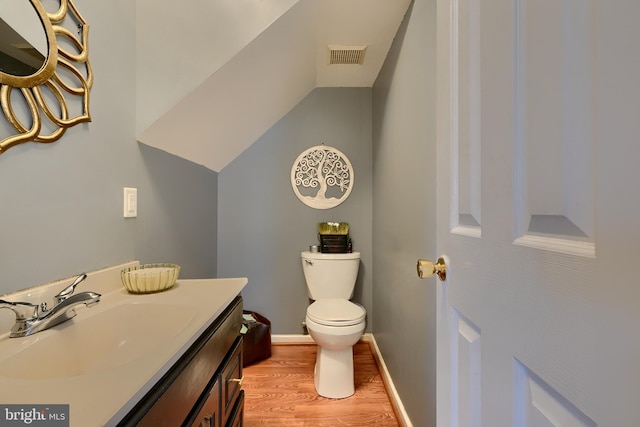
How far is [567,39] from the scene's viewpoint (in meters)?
0.34

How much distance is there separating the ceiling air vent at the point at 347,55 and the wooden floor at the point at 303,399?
2.22 metres

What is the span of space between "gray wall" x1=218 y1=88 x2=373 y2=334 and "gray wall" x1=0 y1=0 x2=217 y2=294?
2.41ft

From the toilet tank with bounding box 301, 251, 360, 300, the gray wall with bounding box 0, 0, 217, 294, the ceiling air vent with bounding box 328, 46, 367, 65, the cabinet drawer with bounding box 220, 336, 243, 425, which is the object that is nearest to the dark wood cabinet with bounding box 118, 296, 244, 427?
the cabinet drawer with bounding box 220, 336, 243, 425

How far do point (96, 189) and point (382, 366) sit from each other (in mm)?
1897

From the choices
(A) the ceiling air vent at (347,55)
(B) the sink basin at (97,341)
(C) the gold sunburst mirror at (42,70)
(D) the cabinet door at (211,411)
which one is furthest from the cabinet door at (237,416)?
(A) the ceiling air vent at (347,55)

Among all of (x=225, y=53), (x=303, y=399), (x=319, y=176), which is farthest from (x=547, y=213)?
(x=319, y=176)

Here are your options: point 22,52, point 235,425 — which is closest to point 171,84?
point 22,52

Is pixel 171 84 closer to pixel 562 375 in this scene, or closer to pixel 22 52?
pixel 22 52

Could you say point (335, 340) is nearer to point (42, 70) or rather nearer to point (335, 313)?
point (335, 313)

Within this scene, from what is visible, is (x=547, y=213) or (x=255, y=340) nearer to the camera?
(x=547, y=213)

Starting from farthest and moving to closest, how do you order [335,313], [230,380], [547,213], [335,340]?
1. [335,313]
2. [335,340]
3. [230,380]
4. [547,213]

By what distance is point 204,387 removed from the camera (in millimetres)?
683

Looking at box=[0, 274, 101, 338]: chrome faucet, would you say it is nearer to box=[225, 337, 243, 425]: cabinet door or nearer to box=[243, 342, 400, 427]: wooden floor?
box=[225, 337, 243, 425]: cabinet door

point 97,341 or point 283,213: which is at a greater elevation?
point 283,213
